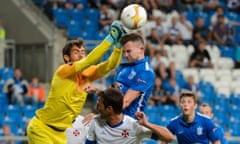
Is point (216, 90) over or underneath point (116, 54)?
underneath

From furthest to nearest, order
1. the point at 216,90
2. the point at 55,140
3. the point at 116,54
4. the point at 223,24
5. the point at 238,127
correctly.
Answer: the point at 223,24 < the point at 216,90 < the point at 238,127 < the point at 55,140 < the point at 116,54

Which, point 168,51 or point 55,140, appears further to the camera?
point 168,51

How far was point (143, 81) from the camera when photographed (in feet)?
27.9

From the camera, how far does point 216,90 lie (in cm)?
1850

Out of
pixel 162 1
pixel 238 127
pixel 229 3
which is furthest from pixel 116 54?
pixel 229 3

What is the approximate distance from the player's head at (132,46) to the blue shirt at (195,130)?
1373mm

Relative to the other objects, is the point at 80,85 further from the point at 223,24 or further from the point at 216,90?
the point at 223,24

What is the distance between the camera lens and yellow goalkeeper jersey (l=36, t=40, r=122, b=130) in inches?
342

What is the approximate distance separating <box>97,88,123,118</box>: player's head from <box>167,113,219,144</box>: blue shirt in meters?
2.21

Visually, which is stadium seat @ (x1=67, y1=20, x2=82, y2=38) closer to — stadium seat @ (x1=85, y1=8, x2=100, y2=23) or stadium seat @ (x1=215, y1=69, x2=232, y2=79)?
stadium seat @ (x1=85, y1=8, x2=100, y2=23)

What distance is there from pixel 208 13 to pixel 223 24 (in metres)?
0.91

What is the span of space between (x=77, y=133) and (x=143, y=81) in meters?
1.37

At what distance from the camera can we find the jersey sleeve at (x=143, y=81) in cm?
845

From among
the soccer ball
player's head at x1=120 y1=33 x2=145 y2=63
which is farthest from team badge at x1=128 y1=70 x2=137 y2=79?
the soccer ball
